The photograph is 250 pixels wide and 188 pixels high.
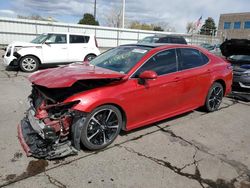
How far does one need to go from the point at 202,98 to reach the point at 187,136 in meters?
1.24

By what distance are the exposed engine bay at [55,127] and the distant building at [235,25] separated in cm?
5646

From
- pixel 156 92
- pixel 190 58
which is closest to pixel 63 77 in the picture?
pixel 156 92

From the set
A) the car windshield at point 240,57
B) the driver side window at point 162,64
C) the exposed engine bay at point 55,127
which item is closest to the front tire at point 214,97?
the driver side window at point 162,64

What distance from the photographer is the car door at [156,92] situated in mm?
4031

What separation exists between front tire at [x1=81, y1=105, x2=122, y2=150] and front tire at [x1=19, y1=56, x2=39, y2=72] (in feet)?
24.5

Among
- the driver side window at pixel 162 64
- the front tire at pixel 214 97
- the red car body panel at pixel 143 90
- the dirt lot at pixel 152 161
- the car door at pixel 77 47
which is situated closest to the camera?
the dirt lot at pixel 152 161

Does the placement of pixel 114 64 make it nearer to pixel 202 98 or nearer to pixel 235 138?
pixel 202 98

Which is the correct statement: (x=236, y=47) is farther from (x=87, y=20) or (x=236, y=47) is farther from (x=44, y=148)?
(x=87, y=20)

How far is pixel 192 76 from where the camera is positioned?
4809 millimetres

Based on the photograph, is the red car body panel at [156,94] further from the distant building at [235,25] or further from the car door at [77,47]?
the distant building at [235,25]

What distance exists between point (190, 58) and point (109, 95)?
2.17m

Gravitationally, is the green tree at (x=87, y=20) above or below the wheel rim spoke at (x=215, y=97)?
above

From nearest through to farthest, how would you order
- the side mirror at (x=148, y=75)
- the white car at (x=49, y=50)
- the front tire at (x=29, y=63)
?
the side mirror at (x=148, y=75)
the white car at (x=49, y=50)
the front tire at (x=29, y=63)

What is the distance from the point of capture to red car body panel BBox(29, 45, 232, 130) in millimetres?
3547
